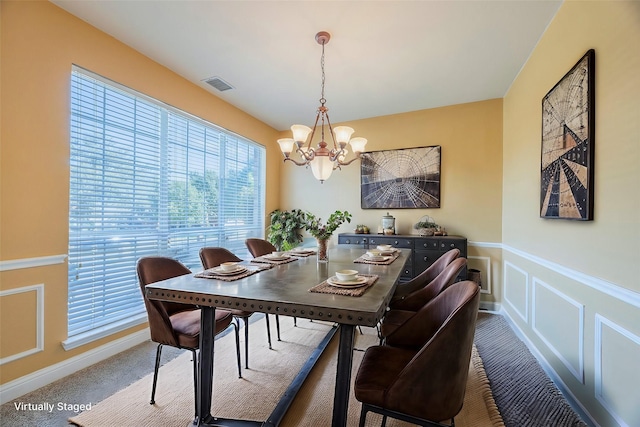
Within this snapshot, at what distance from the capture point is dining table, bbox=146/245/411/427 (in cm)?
121

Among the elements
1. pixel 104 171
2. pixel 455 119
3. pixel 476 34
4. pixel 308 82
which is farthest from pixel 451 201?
pixel 104 171

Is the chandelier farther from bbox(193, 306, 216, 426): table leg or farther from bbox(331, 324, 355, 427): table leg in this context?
bbox(331, 324, 355, 427): table leg

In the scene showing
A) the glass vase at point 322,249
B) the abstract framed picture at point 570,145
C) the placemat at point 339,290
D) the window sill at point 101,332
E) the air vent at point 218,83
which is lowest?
the window sill at point 101,332

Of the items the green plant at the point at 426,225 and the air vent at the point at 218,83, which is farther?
the green plant at the point at 426,225

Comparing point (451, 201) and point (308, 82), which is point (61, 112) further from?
point (451, 201)

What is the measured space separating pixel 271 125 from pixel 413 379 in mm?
4563

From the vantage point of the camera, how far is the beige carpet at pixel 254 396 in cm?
169

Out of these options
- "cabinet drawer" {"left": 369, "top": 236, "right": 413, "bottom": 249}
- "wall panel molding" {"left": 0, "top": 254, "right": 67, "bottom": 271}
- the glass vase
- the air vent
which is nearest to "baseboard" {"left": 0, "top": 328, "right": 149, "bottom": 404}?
"wall panel molding" {"left": 0, "top": 254, "right": 67, "bottom": 271}

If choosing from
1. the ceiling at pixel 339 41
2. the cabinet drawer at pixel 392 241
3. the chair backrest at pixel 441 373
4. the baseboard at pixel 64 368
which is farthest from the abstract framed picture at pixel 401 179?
the baseboard at pixel 64 368

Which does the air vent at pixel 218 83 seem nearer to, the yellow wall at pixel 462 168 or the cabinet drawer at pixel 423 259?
the yellow wall at pixel 462 168

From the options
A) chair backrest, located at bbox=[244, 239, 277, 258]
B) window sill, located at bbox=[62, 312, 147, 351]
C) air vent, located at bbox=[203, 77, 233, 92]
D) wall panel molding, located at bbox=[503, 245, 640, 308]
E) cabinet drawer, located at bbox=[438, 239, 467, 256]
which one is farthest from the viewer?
cabinet drawer, located at bbox=[438, 239, 467, 256]

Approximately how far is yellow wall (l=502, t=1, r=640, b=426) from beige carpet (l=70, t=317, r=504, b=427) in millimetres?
602

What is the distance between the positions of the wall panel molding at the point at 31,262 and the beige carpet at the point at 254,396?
109 centimetres

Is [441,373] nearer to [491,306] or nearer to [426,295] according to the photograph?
[426,295]
